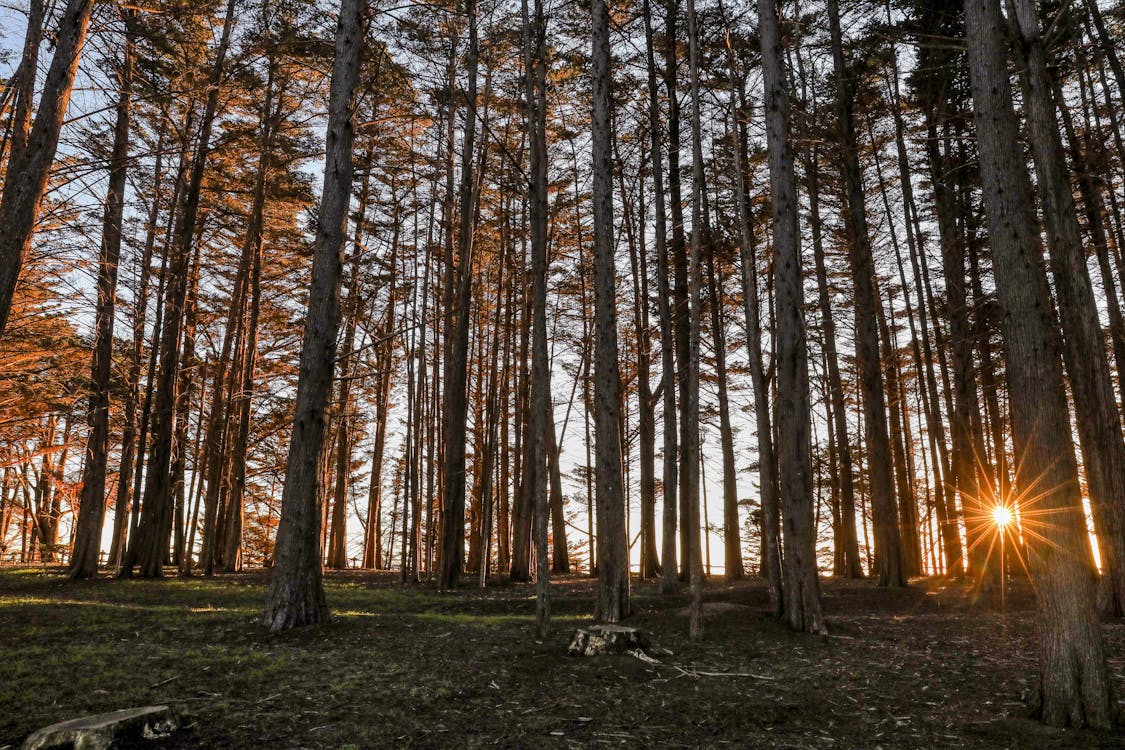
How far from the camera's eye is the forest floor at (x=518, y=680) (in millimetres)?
3709

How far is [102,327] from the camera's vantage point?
13250 millimetres

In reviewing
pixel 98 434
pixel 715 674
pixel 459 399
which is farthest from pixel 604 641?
pixel 98 434

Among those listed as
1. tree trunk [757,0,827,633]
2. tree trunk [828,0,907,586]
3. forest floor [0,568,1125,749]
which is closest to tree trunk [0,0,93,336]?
forest floor [0,568,1125,749]

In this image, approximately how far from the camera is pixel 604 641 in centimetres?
579

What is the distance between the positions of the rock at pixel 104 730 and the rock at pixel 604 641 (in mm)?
3434

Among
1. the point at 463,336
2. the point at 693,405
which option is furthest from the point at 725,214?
the point at 693,405

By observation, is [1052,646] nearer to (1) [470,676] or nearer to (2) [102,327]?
(1) [470,676]

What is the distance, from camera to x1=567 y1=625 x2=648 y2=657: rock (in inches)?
226

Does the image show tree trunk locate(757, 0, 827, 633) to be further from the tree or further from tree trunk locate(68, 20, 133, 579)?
tree trunk locate(68, 20, 133, 579)

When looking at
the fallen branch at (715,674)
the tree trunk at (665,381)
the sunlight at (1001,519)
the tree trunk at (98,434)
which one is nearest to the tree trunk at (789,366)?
the fallen branch at (715,674)

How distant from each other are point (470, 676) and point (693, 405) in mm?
3704

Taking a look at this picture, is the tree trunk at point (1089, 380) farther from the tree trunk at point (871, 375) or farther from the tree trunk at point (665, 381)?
the tree trunk at point (665, 381)

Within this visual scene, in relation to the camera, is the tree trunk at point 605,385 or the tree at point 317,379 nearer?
the tree at point 317,379

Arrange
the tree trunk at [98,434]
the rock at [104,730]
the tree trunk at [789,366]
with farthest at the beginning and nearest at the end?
the tree trunk at [98,434]
the tree trunk at [789,366]
the rock at [104,730]
